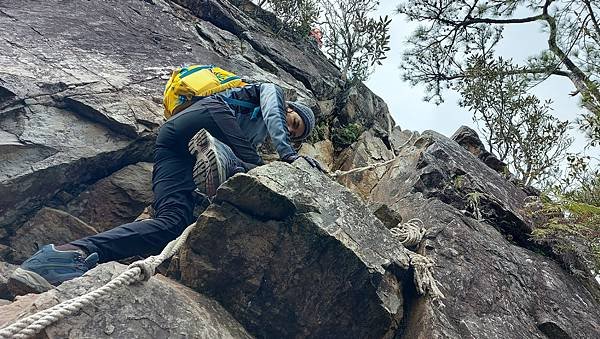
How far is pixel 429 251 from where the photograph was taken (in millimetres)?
4332

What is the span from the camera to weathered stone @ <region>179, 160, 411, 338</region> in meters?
3.25

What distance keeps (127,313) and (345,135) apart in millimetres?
6135

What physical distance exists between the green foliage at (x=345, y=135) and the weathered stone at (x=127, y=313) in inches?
217

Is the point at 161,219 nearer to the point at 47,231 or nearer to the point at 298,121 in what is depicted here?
the point at 47,231

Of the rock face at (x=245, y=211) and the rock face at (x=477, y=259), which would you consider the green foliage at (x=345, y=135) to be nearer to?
the rock face at (x=245, y=211)

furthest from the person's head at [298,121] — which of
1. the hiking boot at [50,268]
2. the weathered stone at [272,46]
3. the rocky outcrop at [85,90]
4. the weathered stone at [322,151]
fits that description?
the weathered stone at [272,46]

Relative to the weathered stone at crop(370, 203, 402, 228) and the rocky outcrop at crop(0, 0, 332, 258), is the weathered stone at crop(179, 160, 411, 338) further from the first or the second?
the rocky outcrop at crop(0, 0, 332, 258)

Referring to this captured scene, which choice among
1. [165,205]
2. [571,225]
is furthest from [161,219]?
[571,225]

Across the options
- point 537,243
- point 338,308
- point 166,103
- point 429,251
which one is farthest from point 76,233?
point 537,243

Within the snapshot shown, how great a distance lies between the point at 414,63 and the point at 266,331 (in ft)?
28.1

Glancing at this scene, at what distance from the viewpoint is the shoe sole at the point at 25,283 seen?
3104mm

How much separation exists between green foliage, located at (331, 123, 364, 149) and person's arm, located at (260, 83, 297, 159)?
13.3 feet

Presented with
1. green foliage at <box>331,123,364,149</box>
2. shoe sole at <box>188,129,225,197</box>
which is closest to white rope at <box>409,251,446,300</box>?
shoe sole at <box>188,129,225,197</box>

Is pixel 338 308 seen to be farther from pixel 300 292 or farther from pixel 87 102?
pixel 87 102
